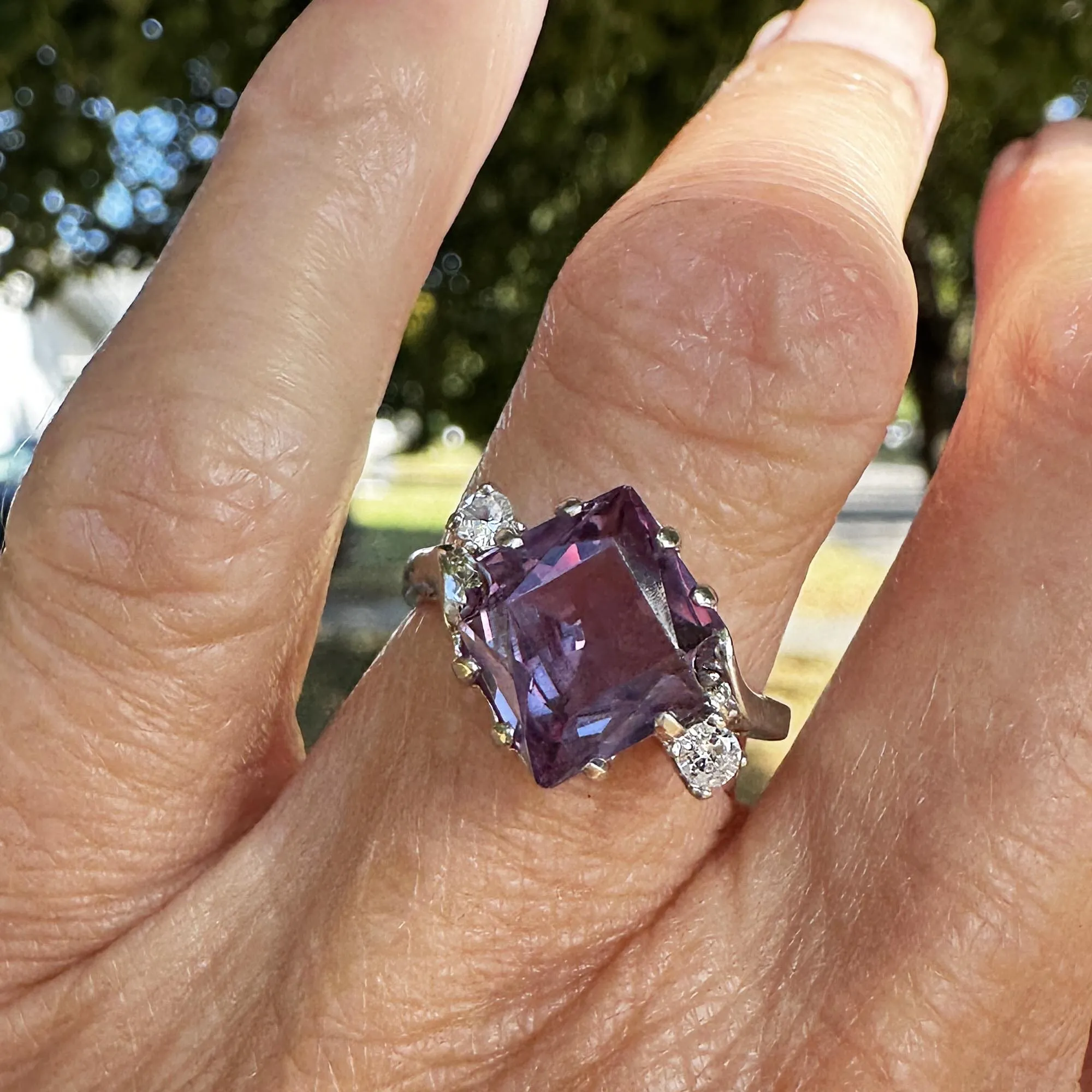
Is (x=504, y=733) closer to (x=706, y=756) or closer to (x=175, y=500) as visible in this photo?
(x=706, y=756)

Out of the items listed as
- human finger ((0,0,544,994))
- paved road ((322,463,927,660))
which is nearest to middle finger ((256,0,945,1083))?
human finger ((0,0,544,994))

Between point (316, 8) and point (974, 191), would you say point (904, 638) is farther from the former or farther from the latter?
point (974, 191)

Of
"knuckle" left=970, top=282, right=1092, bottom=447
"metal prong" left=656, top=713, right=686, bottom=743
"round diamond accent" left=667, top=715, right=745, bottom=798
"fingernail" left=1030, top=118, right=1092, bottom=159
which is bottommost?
"round diamond accent" left=667, top=715, right=745, bottom=798

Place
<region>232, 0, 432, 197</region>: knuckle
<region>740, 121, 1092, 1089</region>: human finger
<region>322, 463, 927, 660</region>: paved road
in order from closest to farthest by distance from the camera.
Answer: <region>740, 121, 1092, 1089</region>: human finger < <region>232, 0, 432, 197</region>: knuckle < <region>322, 463, 927, 660</region>: paved road

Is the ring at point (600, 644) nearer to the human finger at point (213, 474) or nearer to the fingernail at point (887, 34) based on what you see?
the human finger at point (213, 474)

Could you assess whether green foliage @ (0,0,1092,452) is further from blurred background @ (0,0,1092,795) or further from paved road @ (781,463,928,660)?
paved road @ (781,463,928,660)

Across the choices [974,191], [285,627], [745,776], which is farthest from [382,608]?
[974,191]
